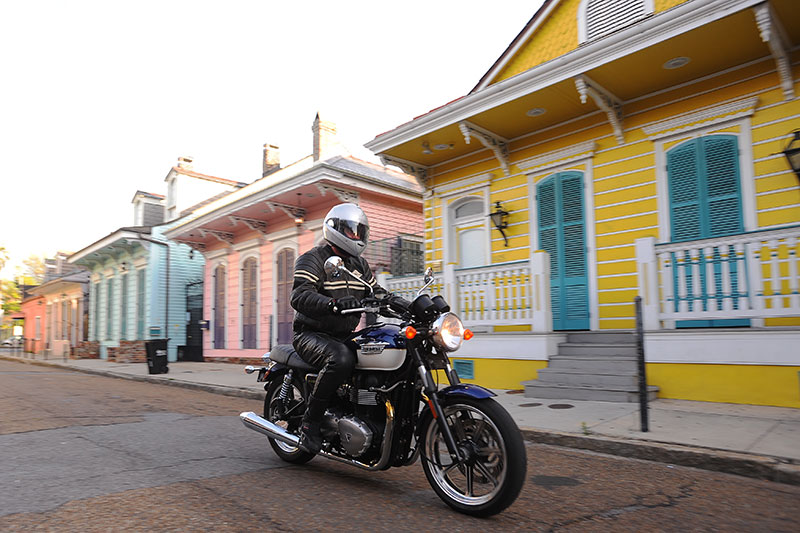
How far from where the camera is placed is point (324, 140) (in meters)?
16.1

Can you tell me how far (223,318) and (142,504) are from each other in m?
14.9

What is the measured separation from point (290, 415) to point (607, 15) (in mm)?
9145

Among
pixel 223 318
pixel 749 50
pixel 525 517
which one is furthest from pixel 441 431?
pixel 223 318

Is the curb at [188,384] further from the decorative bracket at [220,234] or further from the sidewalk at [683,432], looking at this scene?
the decorative bracket at [220,234]

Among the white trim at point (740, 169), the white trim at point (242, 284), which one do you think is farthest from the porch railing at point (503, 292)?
the white trim at point (242, 284)

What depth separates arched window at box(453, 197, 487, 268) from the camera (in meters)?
10.4

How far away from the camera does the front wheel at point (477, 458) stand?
2791 mm

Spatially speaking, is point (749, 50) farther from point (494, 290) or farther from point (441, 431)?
point (441, 431)

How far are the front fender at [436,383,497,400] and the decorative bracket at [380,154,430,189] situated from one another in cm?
813

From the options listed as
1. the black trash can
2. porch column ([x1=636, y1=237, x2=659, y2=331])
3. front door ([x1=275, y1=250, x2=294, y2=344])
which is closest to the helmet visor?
porch column ([x1=636, y1=237, x2=659, y2=331])

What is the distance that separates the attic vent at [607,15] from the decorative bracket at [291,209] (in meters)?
8.15

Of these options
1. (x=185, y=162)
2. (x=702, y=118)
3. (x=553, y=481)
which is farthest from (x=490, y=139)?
(x=185, y=162)

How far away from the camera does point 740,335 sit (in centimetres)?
614

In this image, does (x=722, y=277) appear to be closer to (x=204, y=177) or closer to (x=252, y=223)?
(x=252, y=223)
